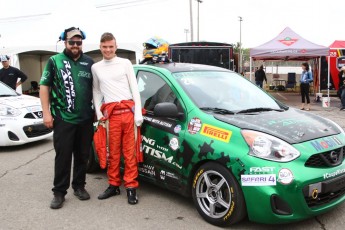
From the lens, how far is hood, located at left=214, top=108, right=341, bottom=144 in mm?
3346

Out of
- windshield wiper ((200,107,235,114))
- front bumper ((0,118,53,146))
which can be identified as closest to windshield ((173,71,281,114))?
windshield wiper ((200,107,235,114))

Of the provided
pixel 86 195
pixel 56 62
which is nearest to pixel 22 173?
pixel 86 195

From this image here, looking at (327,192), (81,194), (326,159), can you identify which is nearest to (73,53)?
(81,194)

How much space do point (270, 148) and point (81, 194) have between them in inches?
90.1

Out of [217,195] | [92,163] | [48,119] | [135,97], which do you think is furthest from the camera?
[92,163]

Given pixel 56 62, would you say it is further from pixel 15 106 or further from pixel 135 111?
pixel 15 106

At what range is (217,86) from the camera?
14.0 ft

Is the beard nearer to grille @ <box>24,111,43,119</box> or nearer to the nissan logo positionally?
the nissan logo

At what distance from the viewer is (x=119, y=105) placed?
4035 millimetres

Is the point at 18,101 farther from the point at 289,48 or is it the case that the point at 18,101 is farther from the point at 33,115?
the point at 289,48

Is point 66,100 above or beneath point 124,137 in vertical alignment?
above

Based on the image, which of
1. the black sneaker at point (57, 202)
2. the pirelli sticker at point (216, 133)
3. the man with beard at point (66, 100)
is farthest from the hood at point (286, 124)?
the black sneaker at point (57, 202)

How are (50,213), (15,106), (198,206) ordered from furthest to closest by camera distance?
1. (15,106)
2. (50,213)
3. (198,206)

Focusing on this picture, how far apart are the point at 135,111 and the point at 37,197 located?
1599 mm
